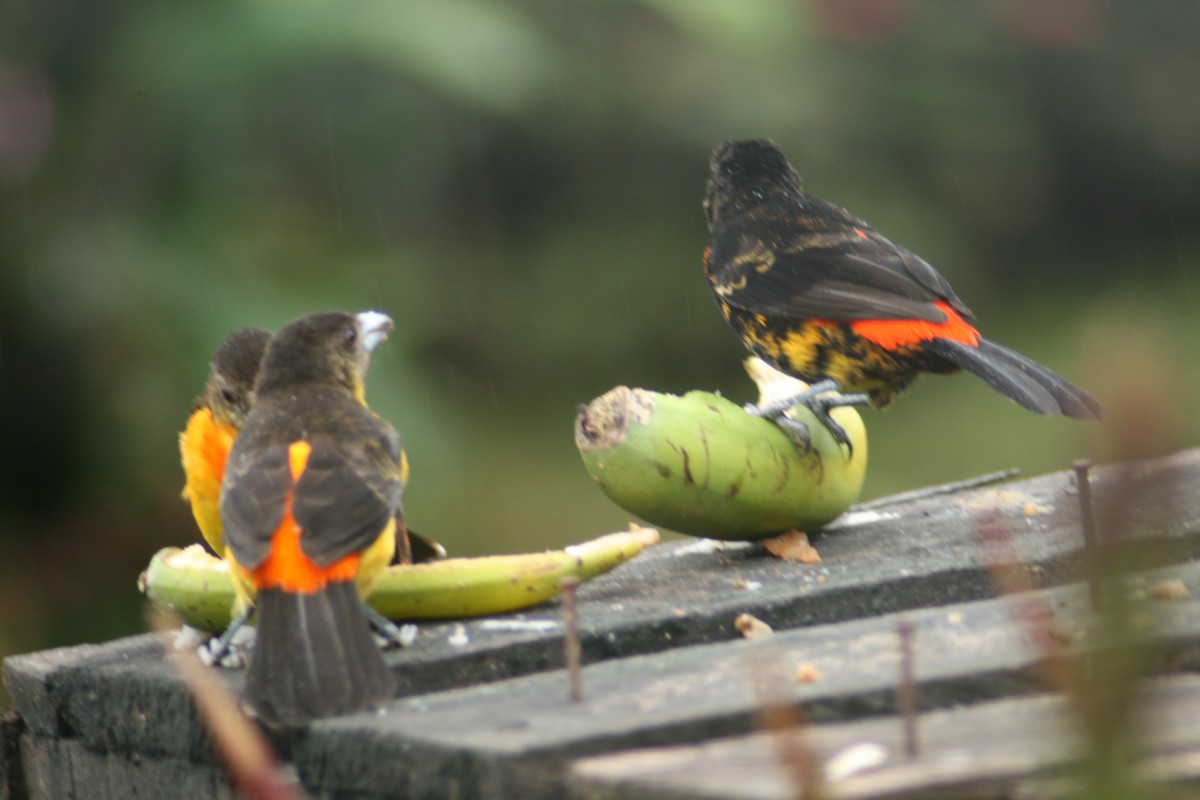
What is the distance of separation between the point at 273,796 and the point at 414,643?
171 cm

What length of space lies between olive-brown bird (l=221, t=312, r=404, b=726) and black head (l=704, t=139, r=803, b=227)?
1.66 metres

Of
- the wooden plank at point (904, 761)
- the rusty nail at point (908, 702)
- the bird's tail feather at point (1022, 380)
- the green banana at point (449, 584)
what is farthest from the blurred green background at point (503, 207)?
the rusty nail at point (908, 702)

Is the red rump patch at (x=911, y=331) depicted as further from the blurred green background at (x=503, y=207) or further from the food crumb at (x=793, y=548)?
the food crumb at (x=793, y=548)

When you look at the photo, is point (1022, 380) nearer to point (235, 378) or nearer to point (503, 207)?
point (235, 378)

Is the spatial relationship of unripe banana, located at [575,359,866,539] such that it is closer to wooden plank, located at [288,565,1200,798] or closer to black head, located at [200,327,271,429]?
black head, located at [200,327,271,429]

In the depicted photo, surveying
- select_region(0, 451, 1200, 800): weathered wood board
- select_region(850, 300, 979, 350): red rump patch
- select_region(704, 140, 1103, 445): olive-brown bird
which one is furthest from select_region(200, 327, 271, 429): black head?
select_region(850, 300, 979, 350): red rump patch

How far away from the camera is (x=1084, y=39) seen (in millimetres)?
9055

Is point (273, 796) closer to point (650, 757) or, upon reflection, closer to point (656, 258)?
point (650, 757)

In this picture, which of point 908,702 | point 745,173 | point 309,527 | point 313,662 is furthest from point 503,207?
point 908,702

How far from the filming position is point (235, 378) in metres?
3.14

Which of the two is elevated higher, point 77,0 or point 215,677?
point 77,0

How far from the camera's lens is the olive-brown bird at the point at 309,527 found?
2.04 m

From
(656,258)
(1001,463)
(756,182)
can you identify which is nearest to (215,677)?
(756,182)

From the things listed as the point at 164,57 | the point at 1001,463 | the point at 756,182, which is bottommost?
the point at 1001,463
